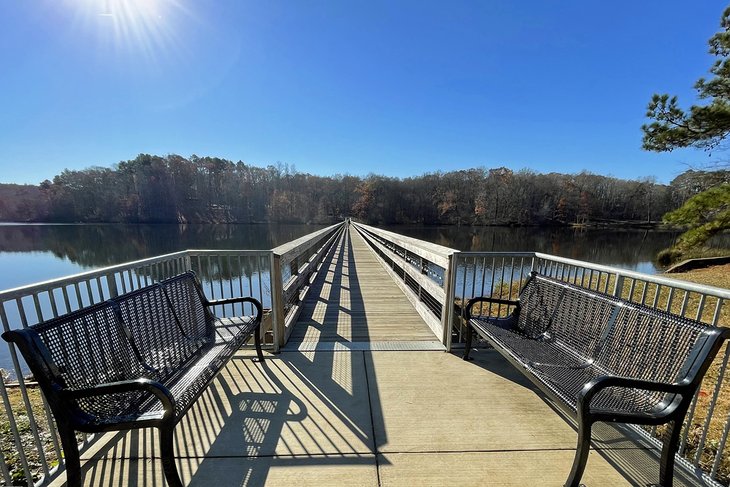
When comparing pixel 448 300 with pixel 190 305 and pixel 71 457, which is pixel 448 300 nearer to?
pixel 190 305

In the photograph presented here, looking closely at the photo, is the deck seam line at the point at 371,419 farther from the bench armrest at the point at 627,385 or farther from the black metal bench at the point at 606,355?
the bench armrest at the point at 627,385

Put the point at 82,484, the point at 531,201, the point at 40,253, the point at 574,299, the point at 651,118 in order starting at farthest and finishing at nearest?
the point at 531,201
the point at 40,253
the point at 651,118
the point at 574,299
the point at 82,484

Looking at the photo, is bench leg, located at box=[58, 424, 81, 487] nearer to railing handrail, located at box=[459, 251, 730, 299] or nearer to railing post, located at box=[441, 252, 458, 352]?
railing post, located at box=[441, 252, 458, 352]

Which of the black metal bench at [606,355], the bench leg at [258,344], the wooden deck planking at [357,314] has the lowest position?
the wooden deck planking at [357,314]

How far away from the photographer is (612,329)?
2.16 meters

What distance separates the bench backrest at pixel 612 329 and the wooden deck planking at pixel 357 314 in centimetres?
140

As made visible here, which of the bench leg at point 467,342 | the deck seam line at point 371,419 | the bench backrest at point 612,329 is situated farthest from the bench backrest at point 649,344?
the deck seam line at point 371,419

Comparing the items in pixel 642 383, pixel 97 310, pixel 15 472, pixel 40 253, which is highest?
pixel 97 310

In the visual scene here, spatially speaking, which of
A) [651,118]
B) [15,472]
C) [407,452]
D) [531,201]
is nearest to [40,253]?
[15,472]

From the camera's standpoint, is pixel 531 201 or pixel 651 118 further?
pixel 531 201

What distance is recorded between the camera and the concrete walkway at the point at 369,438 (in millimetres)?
1855

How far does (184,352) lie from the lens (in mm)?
2438

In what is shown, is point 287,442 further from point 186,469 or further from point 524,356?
point 524,356

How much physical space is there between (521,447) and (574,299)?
49.0 inches
